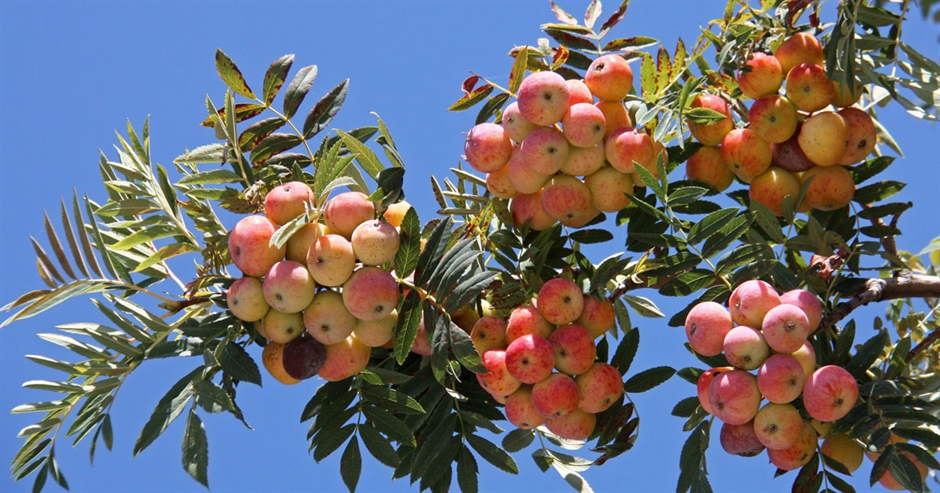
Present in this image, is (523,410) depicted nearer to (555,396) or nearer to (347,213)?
(555,396)

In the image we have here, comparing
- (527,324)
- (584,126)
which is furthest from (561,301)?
(584,126)

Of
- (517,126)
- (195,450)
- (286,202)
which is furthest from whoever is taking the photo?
(517,126)

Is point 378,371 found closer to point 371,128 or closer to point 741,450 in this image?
point 371,128

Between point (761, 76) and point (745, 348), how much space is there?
2.70 ft

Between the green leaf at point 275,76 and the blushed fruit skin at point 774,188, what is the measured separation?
1386 mm

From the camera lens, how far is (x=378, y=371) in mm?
2613

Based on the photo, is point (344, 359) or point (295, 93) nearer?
point (344, 359)

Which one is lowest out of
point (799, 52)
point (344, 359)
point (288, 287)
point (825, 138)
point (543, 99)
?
point (344, 359)

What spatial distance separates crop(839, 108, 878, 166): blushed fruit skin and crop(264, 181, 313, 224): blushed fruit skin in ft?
4.94

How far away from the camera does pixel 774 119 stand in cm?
281

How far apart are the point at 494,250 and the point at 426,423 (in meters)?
0.53

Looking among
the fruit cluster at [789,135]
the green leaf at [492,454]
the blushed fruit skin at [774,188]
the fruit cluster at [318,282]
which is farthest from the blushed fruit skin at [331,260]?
the blushed fruit skin at [774,188]

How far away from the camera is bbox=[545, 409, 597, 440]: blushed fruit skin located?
2.76 metres

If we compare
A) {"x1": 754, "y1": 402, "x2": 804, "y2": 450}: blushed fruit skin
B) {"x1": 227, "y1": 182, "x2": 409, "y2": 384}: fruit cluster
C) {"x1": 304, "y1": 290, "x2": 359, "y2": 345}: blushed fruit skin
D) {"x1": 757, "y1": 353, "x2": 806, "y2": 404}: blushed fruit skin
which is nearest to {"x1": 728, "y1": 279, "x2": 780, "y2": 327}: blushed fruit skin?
{"x1": 757, "y1": 353, "x2": 806, "y2": 404}: blushed fruit skin
